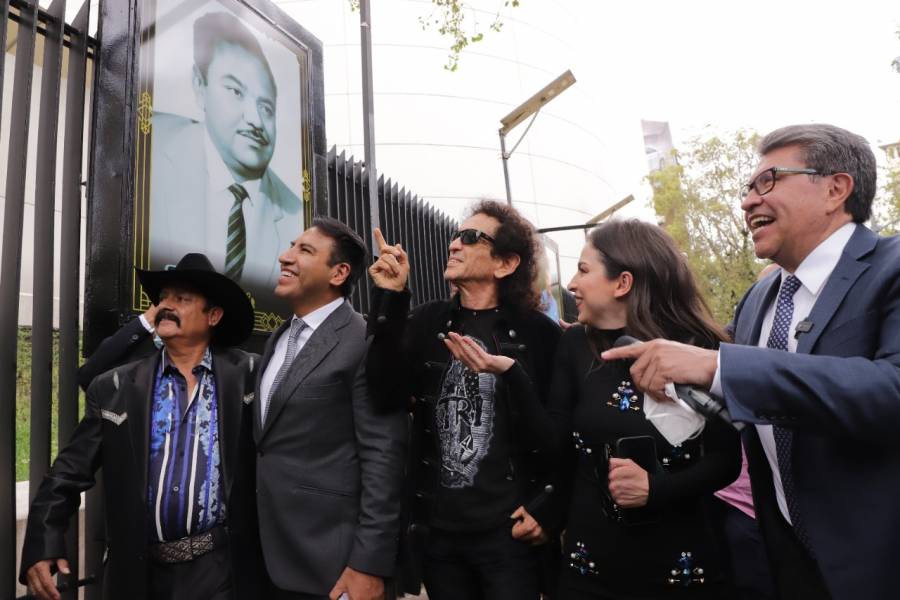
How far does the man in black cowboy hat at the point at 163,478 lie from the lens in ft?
8.45

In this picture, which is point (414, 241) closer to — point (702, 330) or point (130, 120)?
point (130, 120)

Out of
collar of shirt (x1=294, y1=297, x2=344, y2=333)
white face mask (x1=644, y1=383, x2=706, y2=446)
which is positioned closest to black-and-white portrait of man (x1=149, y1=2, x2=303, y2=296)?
collar of shirt (x1=294, y1=297, x2=344, y2=333)

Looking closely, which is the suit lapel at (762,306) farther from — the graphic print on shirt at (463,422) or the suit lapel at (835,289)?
the graphic print on shirt at (463,422)

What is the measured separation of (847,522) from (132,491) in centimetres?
241

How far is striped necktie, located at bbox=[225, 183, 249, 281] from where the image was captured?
411 cm

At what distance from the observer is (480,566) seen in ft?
8.42

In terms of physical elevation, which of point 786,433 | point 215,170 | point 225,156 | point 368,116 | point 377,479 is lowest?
point 377,479

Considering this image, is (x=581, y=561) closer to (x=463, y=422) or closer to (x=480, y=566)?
(x=480, y=566)

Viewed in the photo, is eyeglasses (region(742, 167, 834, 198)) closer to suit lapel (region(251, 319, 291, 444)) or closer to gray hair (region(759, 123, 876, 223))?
gray hair (region(759, 123, 876, 223))

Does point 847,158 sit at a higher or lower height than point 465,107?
lower

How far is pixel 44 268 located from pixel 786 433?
3148 millimetres

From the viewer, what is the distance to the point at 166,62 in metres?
3.70

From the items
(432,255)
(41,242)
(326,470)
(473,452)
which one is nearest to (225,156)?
(41,242)

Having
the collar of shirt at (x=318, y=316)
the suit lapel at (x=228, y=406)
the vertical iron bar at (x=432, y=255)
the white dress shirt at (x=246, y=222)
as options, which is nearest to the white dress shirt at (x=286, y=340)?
the collar of shirt at (x=318, y=316)
